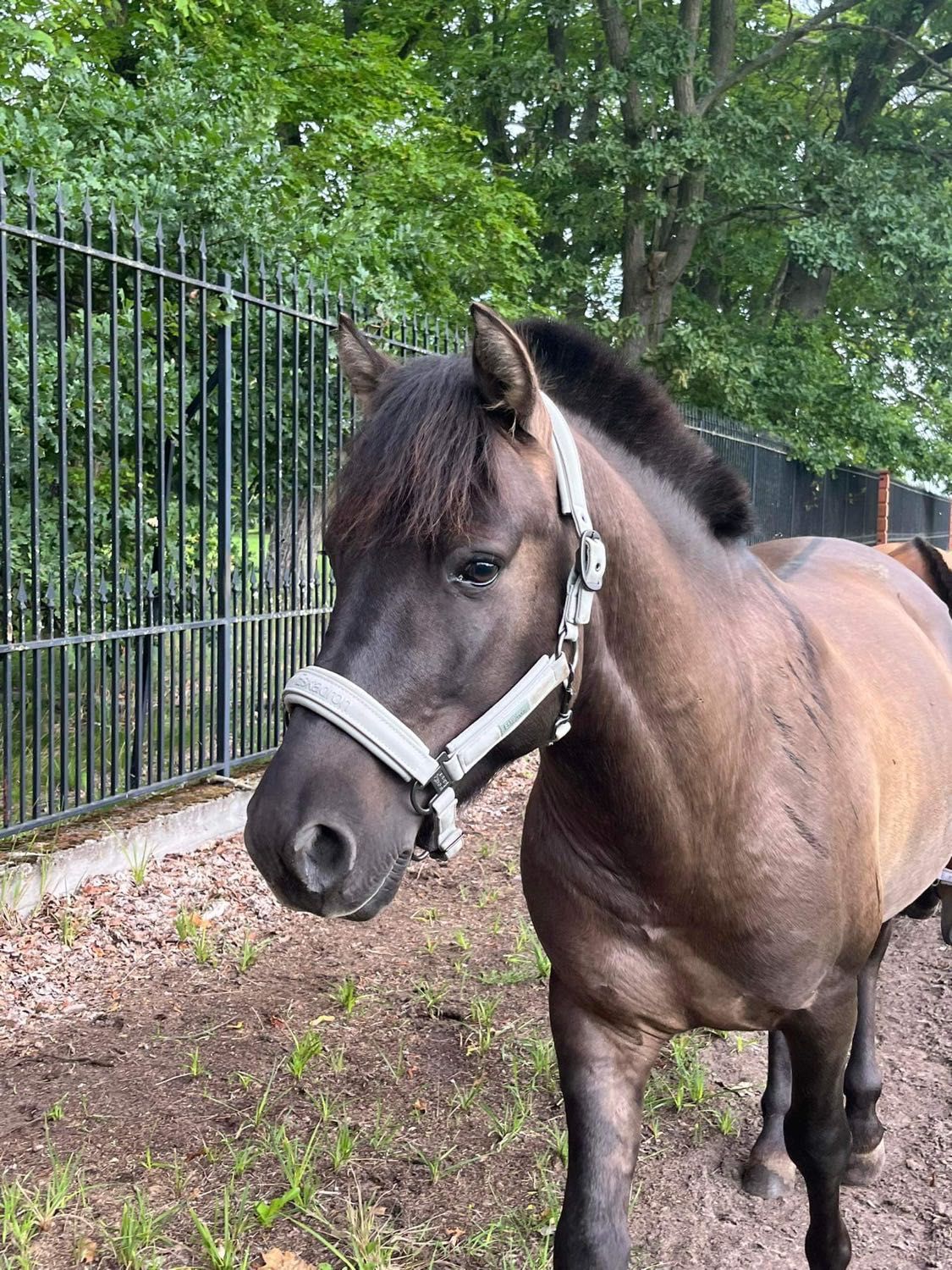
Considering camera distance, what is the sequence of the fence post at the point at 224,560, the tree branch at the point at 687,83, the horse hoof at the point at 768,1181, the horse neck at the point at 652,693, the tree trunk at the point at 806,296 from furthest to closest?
the tree trunk at the point at 806,296 → the tree branch at the point at 687,83 → the fence post at the point at 224,560 → the horse hoof at the point at 768,1181 → the horse neck at the point at 652,693

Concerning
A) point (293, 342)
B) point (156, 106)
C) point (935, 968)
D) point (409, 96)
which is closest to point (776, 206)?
point (409, 96)

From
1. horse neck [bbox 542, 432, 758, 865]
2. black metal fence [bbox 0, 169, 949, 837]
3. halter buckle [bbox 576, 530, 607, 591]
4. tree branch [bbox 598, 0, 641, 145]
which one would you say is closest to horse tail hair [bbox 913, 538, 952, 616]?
black metal fence [bbox 0, 169, 949, 837]

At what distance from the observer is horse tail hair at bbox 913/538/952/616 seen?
4.22m

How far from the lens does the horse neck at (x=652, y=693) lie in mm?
1874

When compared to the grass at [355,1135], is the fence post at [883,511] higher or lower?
lower

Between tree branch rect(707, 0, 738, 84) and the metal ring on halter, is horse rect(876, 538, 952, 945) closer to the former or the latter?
the metal ring on halter

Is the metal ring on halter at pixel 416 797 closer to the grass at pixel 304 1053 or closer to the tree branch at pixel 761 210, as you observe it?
the grass at pixel 304 1053

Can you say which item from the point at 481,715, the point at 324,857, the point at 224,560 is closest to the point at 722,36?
the point at 224,560

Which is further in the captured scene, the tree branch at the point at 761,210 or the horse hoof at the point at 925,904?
the tree branch at the point at 761,210

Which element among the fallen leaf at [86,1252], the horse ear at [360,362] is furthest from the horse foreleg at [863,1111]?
the horse ear at [360,362]

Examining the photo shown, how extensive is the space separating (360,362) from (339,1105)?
2.31 metres

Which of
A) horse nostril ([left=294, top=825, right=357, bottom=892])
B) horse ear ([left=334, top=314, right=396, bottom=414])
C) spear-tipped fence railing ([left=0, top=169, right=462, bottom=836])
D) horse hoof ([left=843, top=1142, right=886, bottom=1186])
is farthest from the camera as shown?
spear-tipped fence railing ([left=0, top=169, right=462, bottom=836])

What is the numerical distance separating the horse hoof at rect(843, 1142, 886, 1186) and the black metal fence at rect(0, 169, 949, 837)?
10.3ft

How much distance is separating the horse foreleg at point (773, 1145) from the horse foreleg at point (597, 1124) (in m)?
0.86
